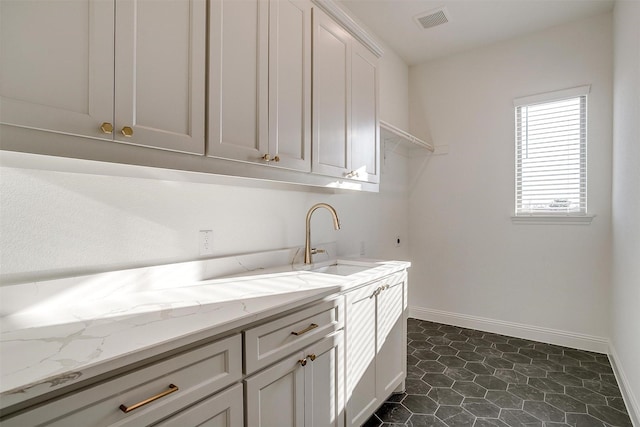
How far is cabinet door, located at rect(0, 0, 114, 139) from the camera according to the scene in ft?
2.65

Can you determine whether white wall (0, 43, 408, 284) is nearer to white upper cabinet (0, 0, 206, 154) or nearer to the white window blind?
white upper cabinet (0, 0, 206, 154)

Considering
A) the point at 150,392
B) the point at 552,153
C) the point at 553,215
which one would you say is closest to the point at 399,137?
the point at 552,153

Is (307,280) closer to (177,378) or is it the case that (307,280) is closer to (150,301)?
(150,301)

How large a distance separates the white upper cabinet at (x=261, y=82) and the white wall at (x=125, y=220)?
0.39 m

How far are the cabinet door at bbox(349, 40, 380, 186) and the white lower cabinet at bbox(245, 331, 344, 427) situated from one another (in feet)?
3.68

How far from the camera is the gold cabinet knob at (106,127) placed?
0.96 meters

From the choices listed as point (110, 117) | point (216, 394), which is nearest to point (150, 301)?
point (216, 394)

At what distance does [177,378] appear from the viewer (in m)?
0.89

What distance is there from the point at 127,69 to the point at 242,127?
469 mm

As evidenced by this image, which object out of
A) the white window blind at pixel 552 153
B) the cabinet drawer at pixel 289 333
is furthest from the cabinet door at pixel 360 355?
the white window blind at pixel 552 153

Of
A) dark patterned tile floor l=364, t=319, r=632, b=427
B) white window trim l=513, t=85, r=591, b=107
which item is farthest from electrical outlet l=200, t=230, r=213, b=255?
white window trim l=513, t=85, r=591, b=107

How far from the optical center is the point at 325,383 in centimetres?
146

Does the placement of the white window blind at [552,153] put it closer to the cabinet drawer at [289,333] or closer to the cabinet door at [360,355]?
the cabinet door at [360,355]

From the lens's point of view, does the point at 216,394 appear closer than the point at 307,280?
Yes
